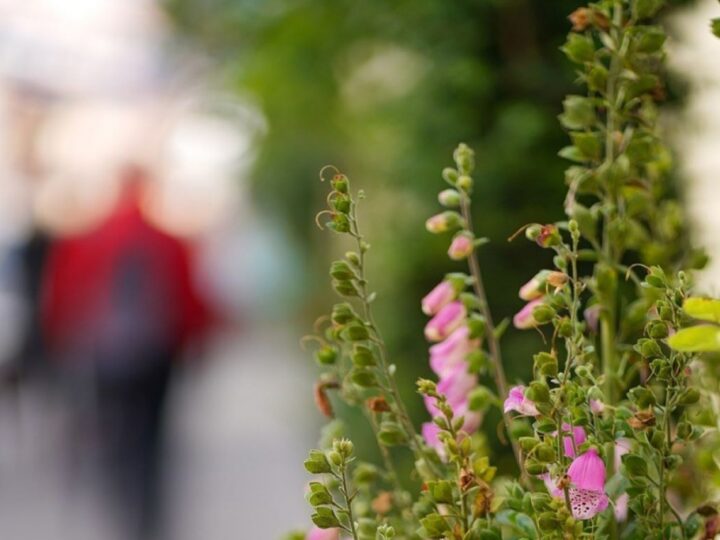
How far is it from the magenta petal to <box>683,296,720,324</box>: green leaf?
116 millimetres

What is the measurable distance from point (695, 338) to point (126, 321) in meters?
3.74

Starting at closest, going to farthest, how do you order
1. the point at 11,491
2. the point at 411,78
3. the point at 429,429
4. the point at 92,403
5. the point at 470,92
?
the point at 429,429
the point at 470,92
the point at 411,78
the point at 92,403
the point at 11,491

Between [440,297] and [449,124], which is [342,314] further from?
[449,124]

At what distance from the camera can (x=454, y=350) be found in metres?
0.98

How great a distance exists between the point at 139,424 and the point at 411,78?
2.08 metres

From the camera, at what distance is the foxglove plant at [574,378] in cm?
76

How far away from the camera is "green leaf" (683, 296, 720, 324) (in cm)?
70

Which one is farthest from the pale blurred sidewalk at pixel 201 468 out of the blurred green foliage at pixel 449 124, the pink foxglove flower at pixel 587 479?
the pink foxglove flower at pixel 587 479

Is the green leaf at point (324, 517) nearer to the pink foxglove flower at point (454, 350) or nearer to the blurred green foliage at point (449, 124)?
the pink foxglove flower at point (454, 350)

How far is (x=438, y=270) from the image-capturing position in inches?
115

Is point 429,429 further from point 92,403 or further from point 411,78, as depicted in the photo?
Answer: point 92,403

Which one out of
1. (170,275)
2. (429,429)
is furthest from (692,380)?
(170,275)

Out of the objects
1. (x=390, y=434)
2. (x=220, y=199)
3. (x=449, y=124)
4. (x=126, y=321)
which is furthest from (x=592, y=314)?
(x=220, y=199)

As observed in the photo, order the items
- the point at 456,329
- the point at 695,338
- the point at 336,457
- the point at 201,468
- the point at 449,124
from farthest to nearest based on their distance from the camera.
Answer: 1. the point at 201,468
2. the point at 449,124
3. the point at 456,329
4. the point at 336,457
5. the point at 695,338
